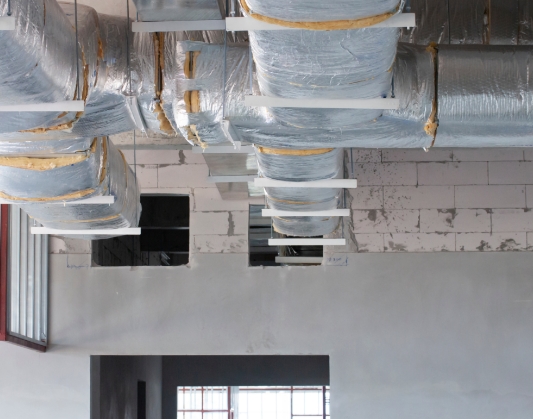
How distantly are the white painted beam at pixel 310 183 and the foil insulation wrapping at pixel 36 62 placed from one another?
120 centimetres

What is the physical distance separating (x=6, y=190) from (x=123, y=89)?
1041mm

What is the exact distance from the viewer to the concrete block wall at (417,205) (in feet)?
21.1

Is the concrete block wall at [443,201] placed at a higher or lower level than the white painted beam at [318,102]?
higher

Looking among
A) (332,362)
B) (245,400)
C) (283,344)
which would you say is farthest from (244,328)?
(245,400)

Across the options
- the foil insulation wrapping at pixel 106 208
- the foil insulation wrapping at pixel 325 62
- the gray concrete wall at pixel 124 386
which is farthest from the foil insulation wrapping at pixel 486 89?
the gray concrete wall at pixel 124 386

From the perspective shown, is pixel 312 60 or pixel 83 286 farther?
pixel 83 286

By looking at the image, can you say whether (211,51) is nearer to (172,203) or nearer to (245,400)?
(172,203)

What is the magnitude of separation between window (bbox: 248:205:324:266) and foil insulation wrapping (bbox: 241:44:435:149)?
3539 millimetres

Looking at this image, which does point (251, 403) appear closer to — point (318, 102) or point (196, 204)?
point (196, 204)

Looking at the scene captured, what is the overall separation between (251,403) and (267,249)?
20.3 feet

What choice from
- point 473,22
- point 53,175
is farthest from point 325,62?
point 473,22

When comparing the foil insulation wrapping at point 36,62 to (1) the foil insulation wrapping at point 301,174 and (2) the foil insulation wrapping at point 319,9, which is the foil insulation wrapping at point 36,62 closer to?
(2) the foil insulation wrapping at point 319,9

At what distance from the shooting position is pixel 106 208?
4488 mm

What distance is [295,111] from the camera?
2.88 m
